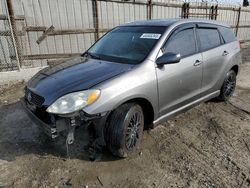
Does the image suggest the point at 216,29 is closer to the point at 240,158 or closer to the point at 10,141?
the point at 240,158

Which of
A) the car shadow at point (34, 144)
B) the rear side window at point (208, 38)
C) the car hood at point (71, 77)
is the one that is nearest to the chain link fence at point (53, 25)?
the car shadow at point (34, 144)

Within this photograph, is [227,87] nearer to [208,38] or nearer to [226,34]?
[226,34]

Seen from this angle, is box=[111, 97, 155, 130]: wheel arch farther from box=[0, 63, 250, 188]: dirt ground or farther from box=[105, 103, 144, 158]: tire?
box=[0, 63, 250, 188]: dirt ground

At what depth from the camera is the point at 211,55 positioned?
13.4ft

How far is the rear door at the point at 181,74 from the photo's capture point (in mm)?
3262

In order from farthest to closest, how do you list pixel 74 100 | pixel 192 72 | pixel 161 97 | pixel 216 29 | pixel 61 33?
pixel 61 33, pixel 216 29, pixel 192 72, pixel 161 97, pixel 74 100

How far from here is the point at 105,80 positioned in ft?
9.00

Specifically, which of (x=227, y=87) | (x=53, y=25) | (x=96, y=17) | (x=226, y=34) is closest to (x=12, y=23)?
(x=53, y=25)

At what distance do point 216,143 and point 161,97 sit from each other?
3.58 ft

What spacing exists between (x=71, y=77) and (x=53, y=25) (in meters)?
5.05

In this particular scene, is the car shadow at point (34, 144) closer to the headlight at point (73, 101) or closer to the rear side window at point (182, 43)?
the headlight at point (73, 101)

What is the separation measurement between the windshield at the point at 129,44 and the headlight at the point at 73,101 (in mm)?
838

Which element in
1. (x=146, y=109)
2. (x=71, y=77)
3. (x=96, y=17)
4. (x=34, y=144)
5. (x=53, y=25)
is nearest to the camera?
(x=71, y=77)

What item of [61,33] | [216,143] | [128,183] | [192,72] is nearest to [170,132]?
[216,143]
